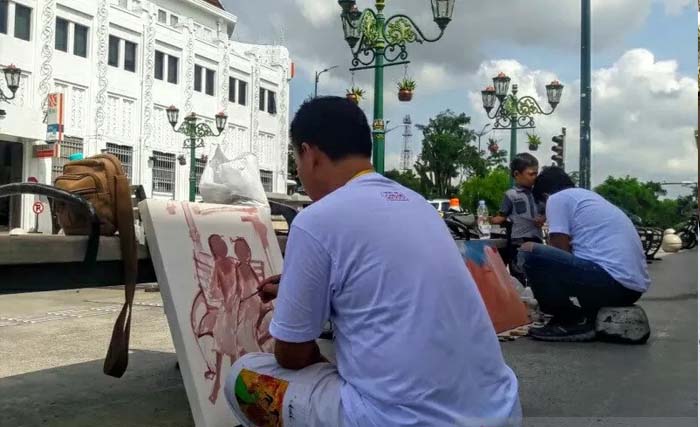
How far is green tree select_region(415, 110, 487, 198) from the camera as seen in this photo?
6391cm

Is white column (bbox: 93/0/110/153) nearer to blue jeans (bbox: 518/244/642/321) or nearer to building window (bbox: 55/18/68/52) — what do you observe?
building window (bbox: 55/18/68/52)

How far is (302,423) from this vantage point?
80.2 inches

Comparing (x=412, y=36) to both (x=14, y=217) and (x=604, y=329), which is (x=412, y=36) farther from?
(x=14, y=217)

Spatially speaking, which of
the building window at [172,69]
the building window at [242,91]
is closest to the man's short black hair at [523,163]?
the building window at [172,69]

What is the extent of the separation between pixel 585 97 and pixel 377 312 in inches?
508

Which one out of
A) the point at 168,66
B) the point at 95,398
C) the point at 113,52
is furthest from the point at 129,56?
the point at 95,398

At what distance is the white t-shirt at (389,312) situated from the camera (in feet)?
6.06

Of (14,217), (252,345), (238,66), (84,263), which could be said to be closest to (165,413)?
(252,345)

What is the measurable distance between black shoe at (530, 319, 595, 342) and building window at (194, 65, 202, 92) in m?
35.4

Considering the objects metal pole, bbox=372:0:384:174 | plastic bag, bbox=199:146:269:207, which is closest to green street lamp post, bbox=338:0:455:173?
metal pole, bbox=372:0:384:174

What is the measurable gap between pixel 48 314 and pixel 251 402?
6291 mm

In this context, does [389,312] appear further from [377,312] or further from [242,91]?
[242,91]

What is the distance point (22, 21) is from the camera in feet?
94.1

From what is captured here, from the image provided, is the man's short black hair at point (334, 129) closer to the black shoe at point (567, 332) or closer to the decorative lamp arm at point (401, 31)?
the black shoe at point (567, 332)
